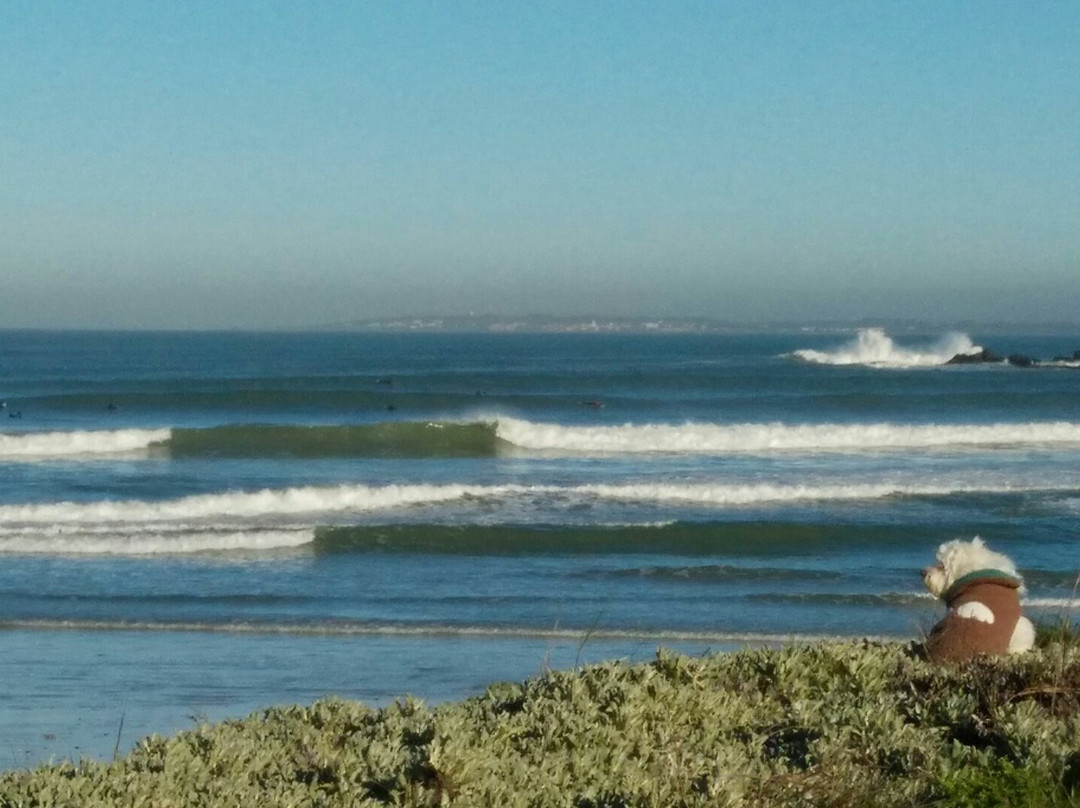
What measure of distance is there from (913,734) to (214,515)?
1805cm

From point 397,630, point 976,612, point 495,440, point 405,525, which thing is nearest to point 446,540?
point 405,525

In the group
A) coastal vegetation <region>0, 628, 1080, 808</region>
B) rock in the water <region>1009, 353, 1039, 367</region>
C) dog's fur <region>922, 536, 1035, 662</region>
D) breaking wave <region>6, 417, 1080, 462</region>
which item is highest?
rock in the water <region>1009, 353, 1039, 367</region>

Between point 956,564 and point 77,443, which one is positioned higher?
point 956,564

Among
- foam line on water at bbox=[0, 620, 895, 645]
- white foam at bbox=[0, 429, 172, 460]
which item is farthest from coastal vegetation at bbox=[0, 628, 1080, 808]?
→ white foam at bbox=[0, 429, 172, 460]

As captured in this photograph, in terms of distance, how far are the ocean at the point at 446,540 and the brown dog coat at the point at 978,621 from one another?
1528mm

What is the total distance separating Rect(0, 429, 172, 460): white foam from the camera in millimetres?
32281

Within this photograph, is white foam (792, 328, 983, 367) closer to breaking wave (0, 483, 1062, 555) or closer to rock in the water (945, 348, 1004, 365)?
rock in the water (945, 348, 1004, 365)

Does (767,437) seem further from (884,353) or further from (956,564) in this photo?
(884,353)

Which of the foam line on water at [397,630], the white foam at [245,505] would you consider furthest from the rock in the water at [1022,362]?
the foam line on water at [397,630]

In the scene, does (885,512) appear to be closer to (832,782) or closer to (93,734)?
(93,734)

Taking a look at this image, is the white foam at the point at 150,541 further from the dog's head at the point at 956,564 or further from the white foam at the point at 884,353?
the white foam at the point at 884,353

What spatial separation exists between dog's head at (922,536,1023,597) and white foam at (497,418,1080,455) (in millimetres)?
25287

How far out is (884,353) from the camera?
86562 millimetres

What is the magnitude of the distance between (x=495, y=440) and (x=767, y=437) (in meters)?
6.36
